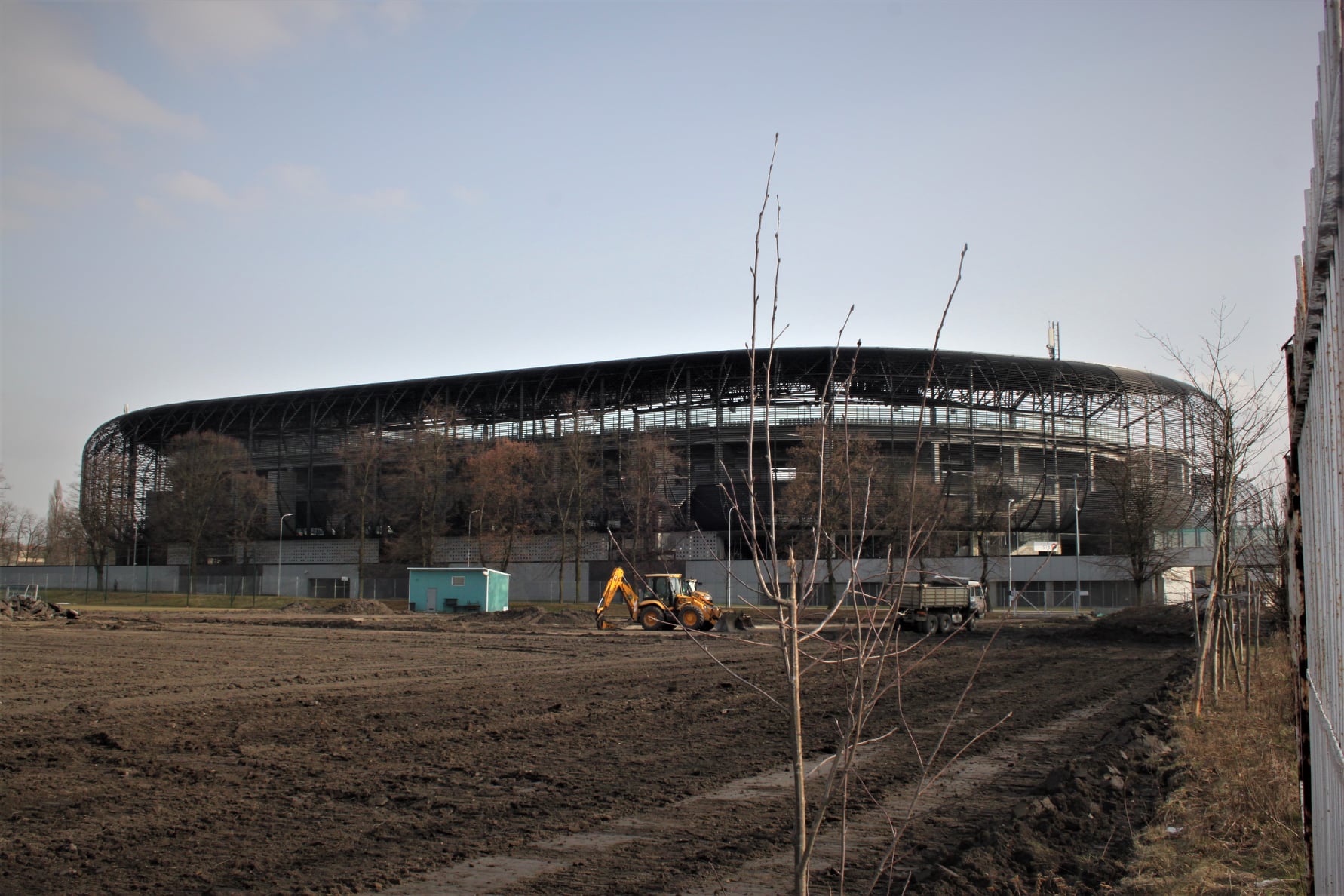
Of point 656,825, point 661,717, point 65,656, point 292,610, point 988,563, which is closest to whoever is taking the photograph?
point 656,825

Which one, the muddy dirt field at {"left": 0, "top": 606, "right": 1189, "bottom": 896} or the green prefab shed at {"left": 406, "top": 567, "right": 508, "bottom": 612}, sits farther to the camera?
the green prefab shed at {"left": 406, "top": 567, "right": 508, "bottom": 612}

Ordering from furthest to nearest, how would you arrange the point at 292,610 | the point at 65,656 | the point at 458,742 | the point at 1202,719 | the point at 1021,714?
1. the point at 292,610
2. the point at 65,656
3. the point at 1021,714
4. the point at 1202,719
5. the point at 458,742

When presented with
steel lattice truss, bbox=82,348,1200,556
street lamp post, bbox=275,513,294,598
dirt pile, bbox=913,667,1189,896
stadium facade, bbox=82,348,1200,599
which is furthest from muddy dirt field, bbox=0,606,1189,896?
street lamp post, bbox=275,513,294,598

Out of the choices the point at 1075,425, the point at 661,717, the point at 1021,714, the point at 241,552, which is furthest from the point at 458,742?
the point at 241,552

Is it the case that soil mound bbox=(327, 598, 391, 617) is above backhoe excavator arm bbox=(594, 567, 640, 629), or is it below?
below

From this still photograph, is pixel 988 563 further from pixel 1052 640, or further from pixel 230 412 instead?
pixel 230 412

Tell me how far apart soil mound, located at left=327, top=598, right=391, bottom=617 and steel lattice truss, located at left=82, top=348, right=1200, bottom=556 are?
17.3 metres

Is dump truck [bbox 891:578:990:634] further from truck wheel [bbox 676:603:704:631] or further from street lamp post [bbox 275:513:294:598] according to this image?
street lamp post [bbox 275:513:294:598]

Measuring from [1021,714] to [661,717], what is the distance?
6.48 metres

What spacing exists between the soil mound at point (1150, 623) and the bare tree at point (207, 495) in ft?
206

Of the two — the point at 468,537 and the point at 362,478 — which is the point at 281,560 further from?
the point at 468,537

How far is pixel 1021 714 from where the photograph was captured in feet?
59.2

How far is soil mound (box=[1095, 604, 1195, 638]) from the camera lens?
4350cm

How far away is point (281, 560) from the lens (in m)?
83.2
